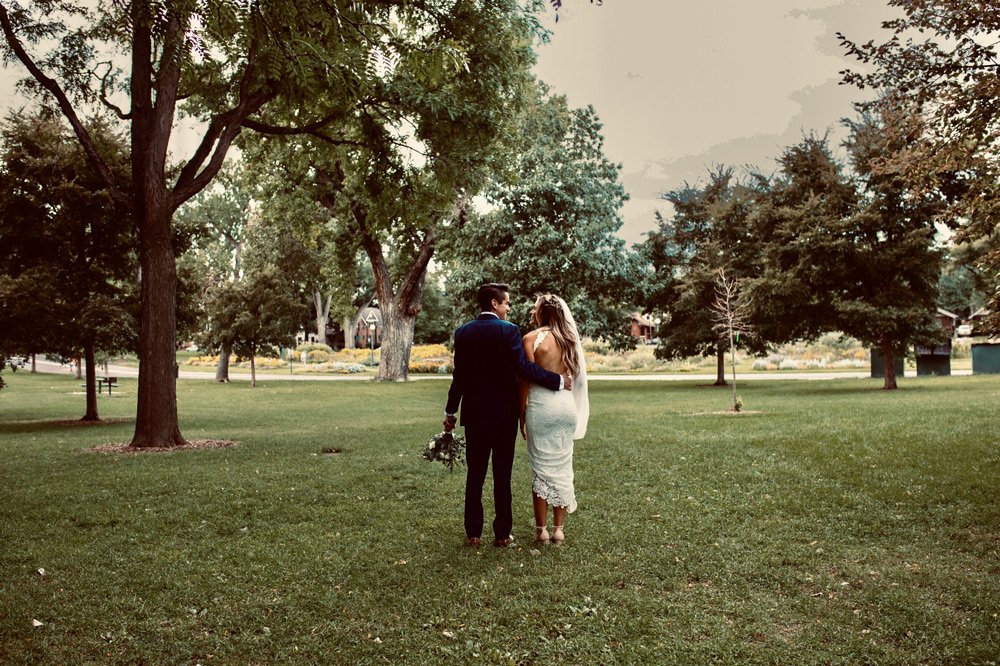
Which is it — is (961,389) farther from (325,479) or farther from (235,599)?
(235,599)

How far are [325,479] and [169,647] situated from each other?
582 centimetres

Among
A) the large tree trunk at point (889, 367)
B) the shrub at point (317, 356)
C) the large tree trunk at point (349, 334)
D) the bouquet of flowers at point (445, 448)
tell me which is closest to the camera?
the bouquet of flowers at point (445, 448)

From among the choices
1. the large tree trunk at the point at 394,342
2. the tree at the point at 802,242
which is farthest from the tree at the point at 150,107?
the large tree trunk at the point at 394,342

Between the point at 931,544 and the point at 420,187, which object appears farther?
the point at 420,187

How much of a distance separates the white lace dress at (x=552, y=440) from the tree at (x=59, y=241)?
14.2 meters

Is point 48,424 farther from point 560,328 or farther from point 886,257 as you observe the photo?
point 886,257

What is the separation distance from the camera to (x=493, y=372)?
6527 mm

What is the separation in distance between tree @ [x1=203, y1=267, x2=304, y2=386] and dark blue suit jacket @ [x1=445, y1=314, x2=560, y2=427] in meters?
33.5

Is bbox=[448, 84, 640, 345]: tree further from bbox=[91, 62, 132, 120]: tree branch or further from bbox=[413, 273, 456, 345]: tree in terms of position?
bbox=[413, 273, 456, 345]: tree

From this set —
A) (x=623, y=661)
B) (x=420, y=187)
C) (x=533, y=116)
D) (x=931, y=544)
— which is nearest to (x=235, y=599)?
(x=623, y=661)

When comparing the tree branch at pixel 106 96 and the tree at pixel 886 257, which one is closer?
the tree branch at pixel 106 96

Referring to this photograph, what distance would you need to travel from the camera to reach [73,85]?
14.7m

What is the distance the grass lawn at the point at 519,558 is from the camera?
4.51m

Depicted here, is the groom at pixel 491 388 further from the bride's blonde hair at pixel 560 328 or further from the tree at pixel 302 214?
the tree at pixel 302 214
